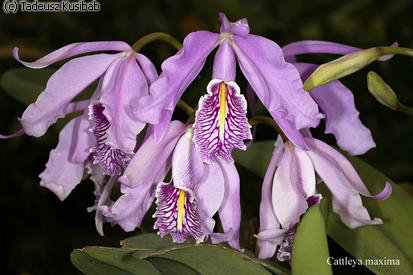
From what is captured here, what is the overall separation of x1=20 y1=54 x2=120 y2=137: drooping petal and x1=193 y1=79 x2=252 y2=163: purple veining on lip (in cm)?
13

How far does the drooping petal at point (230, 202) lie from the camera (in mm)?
783

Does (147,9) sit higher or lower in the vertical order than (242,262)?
higher

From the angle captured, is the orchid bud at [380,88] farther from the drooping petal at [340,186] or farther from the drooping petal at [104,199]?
the drooping petal at [104,199]

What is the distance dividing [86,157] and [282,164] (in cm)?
23

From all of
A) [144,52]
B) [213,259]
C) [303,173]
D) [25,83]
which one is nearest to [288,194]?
[303,173]

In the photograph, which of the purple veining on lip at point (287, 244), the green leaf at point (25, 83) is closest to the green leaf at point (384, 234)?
the purple veining on lip at point (287, 244)

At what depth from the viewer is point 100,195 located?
845 millimetres

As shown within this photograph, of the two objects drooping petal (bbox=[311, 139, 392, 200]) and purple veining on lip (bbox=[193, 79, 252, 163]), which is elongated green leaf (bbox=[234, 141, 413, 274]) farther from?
purple veining on lip (bbox=[193, 79, 252, 163])

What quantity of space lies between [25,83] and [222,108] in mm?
474

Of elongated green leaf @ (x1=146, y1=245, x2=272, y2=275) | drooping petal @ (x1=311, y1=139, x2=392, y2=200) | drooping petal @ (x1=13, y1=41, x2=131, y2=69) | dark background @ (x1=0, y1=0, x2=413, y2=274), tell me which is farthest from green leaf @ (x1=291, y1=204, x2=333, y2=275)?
dark background @ (x1=0, y1=0, x2=413, y2=274)

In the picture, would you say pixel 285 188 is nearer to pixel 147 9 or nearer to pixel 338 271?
pixel 338 271

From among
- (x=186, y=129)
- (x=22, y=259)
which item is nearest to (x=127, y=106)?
(x=186, y=129)

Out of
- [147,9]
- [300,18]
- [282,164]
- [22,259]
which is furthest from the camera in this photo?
[147,9]

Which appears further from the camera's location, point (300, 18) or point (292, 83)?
point (300, 18)
